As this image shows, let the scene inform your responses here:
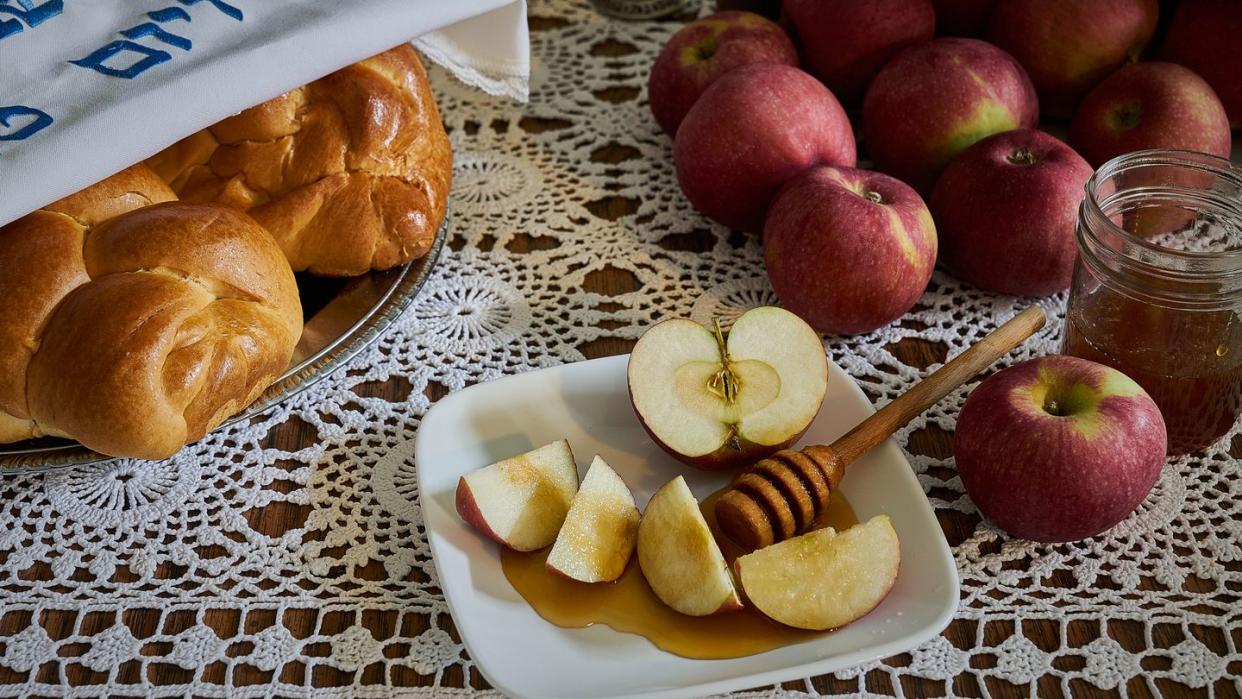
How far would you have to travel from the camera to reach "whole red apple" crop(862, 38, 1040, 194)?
3.09 feet

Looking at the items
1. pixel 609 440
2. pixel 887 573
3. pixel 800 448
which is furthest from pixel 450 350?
pixel 887 573

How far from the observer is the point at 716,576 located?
643 millimetres

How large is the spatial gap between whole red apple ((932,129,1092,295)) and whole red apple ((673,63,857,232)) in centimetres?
11

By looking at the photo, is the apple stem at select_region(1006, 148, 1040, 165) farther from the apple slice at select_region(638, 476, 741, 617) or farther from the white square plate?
the apple slice at select_region(638, 476, 741, 617)

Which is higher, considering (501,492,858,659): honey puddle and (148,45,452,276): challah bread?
(148,45,452,276): challah bread

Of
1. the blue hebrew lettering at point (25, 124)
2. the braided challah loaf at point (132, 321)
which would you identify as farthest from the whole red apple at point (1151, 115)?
the blue hebrew lettering at point (25, 124)

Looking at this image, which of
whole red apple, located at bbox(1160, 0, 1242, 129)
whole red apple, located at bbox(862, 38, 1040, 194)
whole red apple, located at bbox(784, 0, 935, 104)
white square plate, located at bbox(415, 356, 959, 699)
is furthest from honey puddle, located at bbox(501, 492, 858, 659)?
whole red apple, located at bbox(1160, 0, 1242, 129)

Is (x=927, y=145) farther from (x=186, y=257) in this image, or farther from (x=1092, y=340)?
(x=186, y=257)

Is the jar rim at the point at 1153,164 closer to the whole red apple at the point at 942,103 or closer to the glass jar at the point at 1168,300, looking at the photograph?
the glass jar at the point at 1168,300

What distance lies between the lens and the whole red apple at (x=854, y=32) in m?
1.03

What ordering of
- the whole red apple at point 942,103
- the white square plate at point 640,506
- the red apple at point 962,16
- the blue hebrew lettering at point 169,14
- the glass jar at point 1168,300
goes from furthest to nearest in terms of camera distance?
the red apple at point 962,16 < the whole red apple at point 942,103 < the blue hebrew lettering at point 169,14 < the glass jar at point 1168,300 < the white square plate at point 640,506

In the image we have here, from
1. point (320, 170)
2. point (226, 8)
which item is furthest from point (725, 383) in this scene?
point (226, 8)

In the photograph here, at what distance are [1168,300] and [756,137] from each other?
13.3 inches

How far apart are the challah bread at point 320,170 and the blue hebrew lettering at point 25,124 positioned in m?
0.10
